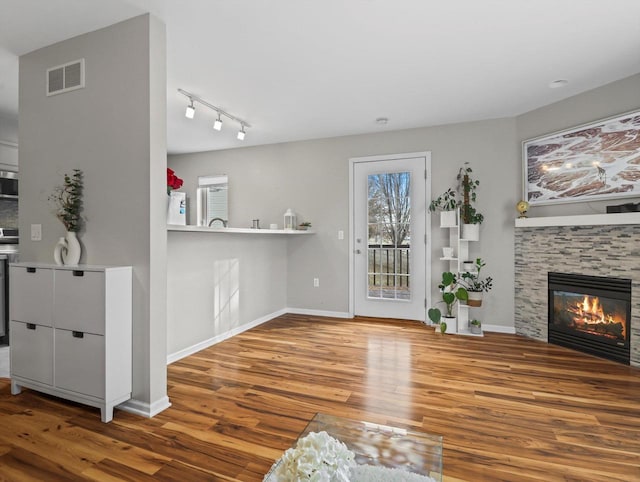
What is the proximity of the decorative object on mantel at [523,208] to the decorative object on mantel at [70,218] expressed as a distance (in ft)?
13.3

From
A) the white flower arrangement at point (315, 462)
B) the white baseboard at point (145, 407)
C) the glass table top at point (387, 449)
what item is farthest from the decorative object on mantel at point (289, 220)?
the white flower arrangement at point (315, 462)

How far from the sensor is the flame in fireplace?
11.0ft

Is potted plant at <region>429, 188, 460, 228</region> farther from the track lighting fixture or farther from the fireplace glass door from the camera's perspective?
the track lighting fixture

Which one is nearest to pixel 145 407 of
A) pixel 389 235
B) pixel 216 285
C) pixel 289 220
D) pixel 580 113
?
pixel 216 285

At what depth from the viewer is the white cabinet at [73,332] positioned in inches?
83.7

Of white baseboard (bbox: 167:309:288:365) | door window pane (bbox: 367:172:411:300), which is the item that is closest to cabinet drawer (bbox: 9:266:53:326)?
white baseboard (bbox: 167:309:288:365)

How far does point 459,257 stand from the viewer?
4.17 m

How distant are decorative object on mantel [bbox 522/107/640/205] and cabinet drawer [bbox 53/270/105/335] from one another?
4118 mm

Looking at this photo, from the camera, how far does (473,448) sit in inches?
73.7

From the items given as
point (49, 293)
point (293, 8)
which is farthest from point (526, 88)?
point (49, 293)

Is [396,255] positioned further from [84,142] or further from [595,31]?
[84,142]

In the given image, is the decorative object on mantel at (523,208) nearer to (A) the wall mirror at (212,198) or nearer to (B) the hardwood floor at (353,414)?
(B) the hardwood floor at (353,414)

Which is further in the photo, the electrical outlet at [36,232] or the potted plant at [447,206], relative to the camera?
the potted plant at [447,206]

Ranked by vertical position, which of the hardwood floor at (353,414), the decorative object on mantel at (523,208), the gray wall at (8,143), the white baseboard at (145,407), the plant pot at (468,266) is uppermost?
the gray wall at (8,143)
